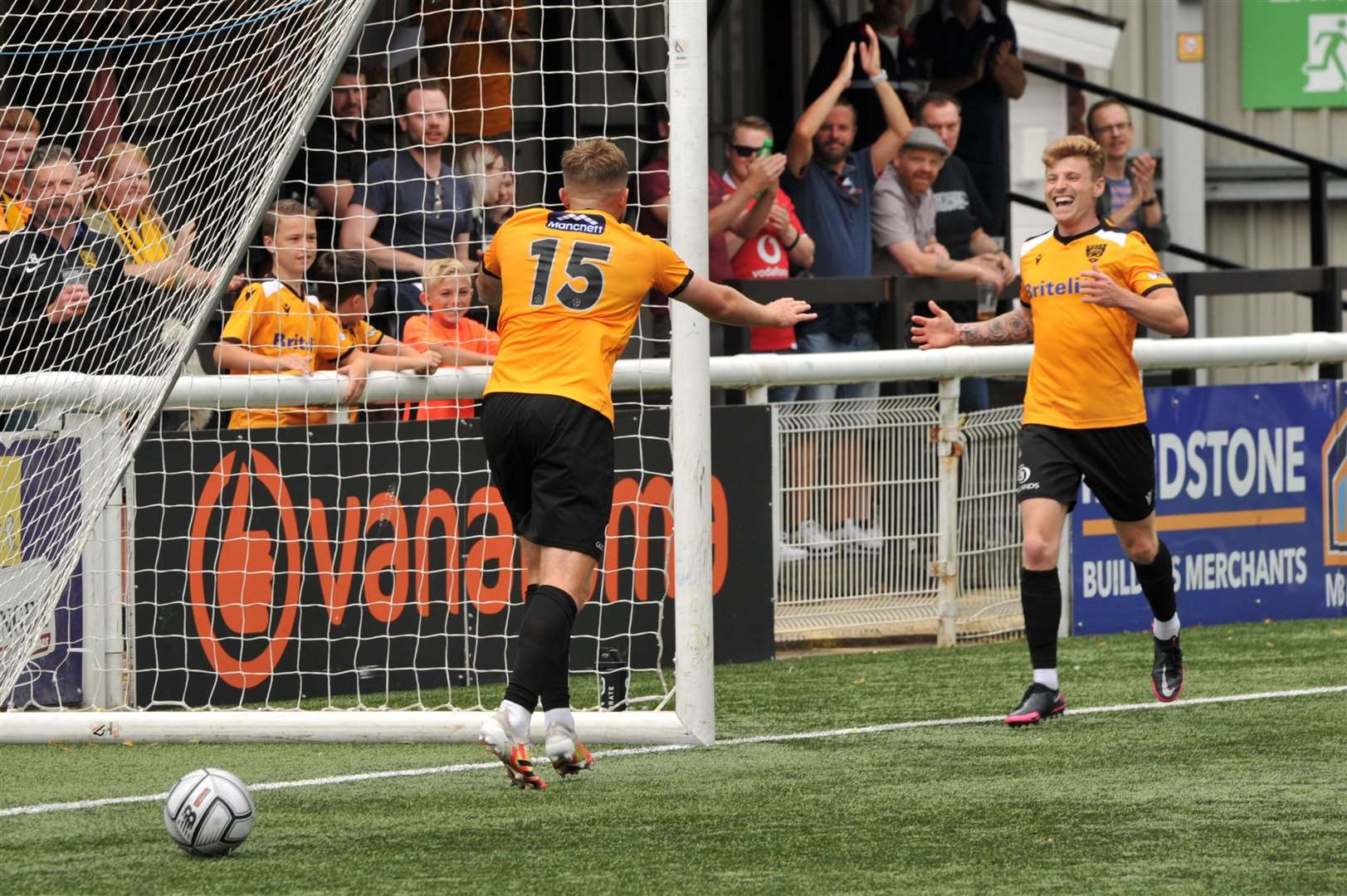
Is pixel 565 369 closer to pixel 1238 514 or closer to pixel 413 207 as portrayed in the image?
pixel 413 207

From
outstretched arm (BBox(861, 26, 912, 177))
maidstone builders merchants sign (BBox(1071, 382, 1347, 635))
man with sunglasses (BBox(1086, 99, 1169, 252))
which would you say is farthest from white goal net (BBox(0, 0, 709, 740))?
man with sunglasses (BBox(1086, 99, 1169, 252))

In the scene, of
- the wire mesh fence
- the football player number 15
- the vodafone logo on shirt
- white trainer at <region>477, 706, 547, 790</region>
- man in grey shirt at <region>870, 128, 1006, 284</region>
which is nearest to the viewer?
white trainer at <region>477, 706, 547, 790</region>

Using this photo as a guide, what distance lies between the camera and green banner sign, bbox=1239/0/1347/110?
18.4 m

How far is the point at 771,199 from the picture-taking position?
10.4 meters

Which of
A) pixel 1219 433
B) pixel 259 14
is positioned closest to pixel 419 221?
pixel 259 14

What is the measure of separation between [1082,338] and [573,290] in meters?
2.19

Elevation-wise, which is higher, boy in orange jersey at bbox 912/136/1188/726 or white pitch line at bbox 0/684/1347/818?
boy in orange jersey at bbox 912/136/1188/726

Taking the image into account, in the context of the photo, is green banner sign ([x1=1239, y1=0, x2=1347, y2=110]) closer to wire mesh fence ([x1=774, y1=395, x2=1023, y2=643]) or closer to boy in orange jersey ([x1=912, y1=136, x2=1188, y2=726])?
wire mesh fence ([x1=774, y1=395, x2=1023, y2=643])

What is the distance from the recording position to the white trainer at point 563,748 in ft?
20.0

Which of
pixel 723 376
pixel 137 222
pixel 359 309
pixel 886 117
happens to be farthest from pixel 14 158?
pixel 886 117

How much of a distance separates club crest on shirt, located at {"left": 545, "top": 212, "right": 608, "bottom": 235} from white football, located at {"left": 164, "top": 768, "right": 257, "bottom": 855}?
1.99 m

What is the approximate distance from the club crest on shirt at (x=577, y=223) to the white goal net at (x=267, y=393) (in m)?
1.32

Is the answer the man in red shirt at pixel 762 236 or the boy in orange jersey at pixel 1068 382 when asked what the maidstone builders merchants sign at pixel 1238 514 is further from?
the boy in orange jersey at pixel 1068 382

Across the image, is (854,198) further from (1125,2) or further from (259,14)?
(1125,2)
